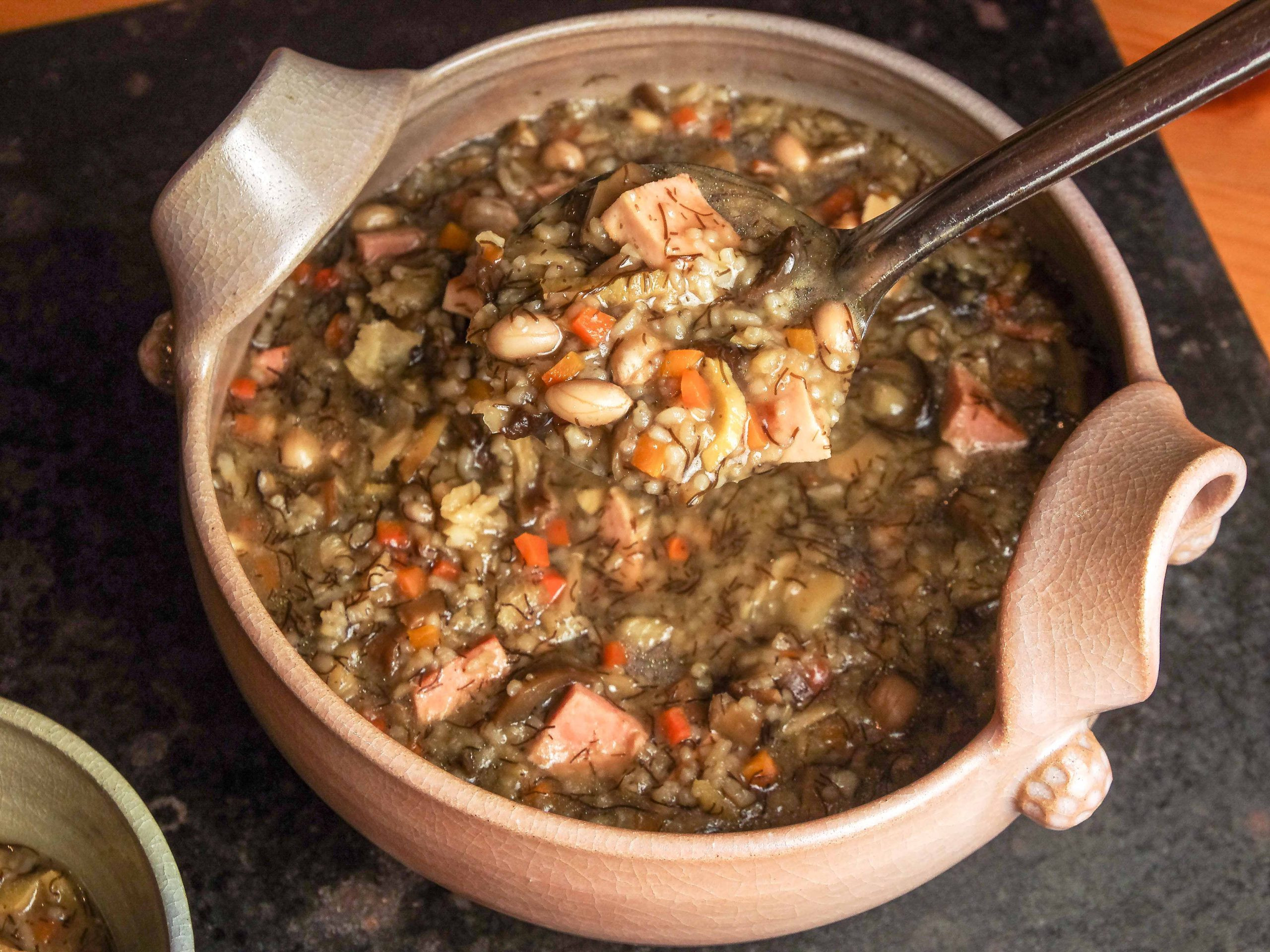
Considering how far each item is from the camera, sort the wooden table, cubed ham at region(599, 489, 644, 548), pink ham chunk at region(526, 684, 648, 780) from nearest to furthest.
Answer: pink ham chunk at region(526, 684, 648, 780), cubed ham at region(599, 489, 644, 548), the wooden table

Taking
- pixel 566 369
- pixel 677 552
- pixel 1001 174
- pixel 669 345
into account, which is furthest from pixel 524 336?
pixel 1001 174

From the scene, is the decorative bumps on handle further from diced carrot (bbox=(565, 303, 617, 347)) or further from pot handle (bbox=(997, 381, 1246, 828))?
diced carrot (bbox=(565, 303, 617, 347))

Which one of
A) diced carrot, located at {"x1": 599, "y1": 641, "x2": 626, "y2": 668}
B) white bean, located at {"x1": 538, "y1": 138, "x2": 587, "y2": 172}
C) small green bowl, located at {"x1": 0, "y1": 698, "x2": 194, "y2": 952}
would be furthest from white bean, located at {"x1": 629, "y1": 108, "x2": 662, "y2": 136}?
Result: small green bowl, located at {"x1": 0, "y1": 698, "x2": 194, "y2": 952}

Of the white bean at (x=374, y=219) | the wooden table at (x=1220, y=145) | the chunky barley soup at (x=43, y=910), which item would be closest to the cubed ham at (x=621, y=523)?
the white bean at (x=374, y=219)

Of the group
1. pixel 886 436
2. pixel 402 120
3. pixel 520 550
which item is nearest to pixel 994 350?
pixel 886 436

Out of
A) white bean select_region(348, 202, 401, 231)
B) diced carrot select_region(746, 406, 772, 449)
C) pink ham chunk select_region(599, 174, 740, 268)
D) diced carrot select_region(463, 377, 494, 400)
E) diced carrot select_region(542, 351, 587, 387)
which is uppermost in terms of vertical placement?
pink ham chunk select_region(599, 174, 740, 268)
